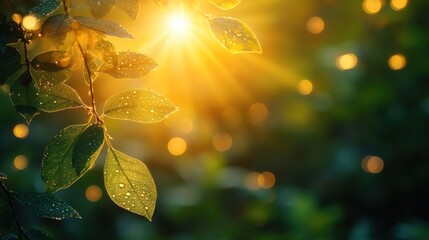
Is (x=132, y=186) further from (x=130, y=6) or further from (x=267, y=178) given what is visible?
(x=267, y=178)

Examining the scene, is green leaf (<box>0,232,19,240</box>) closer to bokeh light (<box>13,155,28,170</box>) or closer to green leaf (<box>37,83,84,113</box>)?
green leaf (<box>37,83,84,113</box>)

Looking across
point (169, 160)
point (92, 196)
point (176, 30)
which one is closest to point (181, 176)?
point (169, 160)

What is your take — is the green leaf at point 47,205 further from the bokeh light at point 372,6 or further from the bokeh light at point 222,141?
the bokeh light at point 372,6

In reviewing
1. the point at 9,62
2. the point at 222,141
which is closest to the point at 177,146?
the point at 222,141

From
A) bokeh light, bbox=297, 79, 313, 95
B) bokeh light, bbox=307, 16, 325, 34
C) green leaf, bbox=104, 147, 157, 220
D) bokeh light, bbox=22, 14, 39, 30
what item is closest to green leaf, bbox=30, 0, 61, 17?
bokeh light, bbox=22, 14, 39, 30

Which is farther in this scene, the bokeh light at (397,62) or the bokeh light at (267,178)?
the bokeh light at (397,62)

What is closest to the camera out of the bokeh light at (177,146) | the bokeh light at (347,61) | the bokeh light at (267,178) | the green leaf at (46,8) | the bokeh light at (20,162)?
the green leaf at (46,8)

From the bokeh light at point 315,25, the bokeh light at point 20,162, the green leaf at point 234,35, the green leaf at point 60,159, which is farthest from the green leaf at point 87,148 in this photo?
the bokeh light at point 315,25
